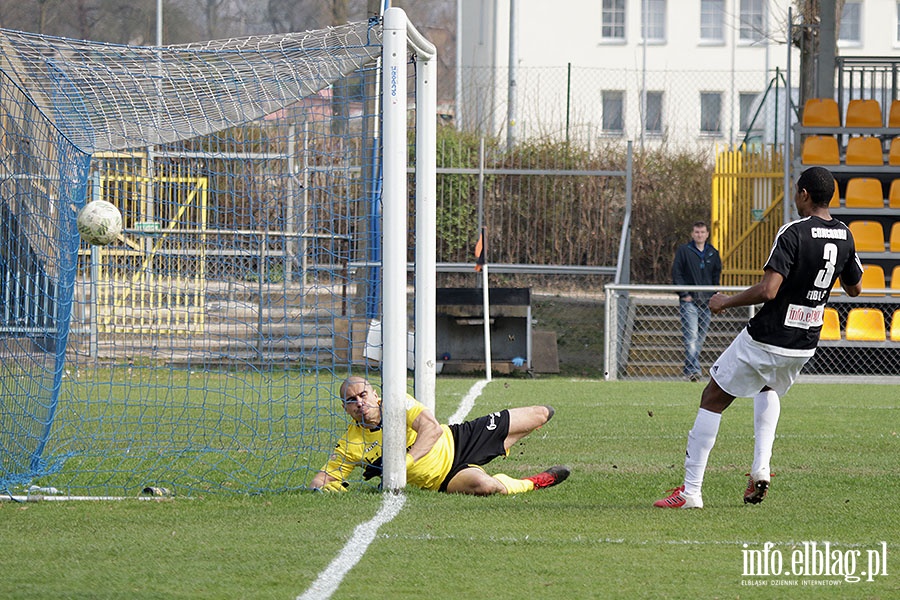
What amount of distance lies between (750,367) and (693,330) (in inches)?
374

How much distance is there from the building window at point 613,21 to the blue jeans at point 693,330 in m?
24.6

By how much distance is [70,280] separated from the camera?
8195 millimetres

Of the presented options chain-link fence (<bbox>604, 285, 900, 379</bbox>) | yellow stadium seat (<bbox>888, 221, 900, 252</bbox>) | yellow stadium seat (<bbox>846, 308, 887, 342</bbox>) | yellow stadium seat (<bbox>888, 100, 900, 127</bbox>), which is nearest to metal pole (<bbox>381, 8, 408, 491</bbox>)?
chain-link fence (<bbox>604, 285, 900, 379</bbox>)

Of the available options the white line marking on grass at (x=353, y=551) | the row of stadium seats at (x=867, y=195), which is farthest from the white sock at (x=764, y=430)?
the row of stadium seats at (x=867, y=195)

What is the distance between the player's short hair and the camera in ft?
21.5

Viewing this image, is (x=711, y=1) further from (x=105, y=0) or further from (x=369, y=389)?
(x=369, y=389)

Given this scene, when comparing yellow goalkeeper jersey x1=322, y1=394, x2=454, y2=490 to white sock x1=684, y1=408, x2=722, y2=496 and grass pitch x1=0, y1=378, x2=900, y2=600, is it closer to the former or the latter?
grass pitch x1=0, y1=378, x2=900, y2=600

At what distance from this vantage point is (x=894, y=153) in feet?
64.4

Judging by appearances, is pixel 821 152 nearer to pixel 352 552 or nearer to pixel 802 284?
pixel 802 284

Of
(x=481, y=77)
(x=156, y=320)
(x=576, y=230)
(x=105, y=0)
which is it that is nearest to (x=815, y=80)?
(x=576, y=230)

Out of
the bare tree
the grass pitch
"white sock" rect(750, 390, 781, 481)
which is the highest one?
the bare tree

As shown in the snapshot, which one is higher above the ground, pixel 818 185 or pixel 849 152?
pixel 849 152

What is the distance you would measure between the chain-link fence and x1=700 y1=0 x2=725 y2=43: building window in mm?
23087

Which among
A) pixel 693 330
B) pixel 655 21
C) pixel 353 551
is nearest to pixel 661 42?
pixel 655 21
